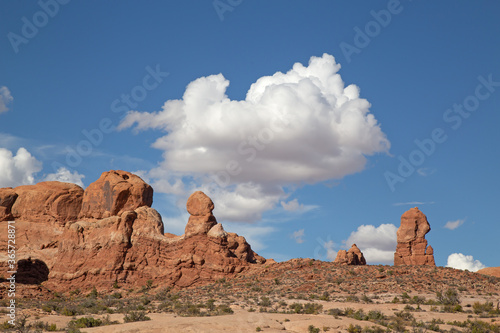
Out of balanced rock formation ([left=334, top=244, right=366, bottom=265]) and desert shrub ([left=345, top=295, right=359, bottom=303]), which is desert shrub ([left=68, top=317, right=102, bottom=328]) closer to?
desert shrub ([left=345, top=295, right=359, bottom=303])

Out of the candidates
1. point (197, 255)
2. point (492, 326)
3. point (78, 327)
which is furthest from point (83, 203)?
point (492, 326)

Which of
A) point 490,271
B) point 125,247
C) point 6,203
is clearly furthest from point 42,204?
point 490,271

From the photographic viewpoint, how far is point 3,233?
212 feet

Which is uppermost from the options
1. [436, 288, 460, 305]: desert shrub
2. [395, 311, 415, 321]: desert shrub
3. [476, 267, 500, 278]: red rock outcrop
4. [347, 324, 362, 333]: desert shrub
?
[476, 267, 500, 278]: red rock outcrop

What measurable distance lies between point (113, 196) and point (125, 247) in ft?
28.0

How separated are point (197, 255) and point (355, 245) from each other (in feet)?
68.6

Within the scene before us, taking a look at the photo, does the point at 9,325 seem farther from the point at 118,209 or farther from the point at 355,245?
the point at 355,245

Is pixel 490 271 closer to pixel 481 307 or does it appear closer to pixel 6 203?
pixel 481 307

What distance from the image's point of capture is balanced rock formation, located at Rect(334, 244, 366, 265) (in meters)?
58.7

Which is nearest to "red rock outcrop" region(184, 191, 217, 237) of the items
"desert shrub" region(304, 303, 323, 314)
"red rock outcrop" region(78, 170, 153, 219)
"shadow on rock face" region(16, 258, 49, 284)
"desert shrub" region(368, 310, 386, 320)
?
"red rock outcrop" region(78, 170, 153, 219)

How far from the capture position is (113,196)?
208 feet

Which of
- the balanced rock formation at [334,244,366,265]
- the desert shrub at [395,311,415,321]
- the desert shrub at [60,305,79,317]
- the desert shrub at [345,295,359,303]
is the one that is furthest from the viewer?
the balanced rock formation at [334,244,366,265]

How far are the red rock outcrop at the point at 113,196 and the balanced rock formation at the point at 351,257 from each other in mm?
23829

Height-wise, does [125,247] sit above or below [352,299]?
above
